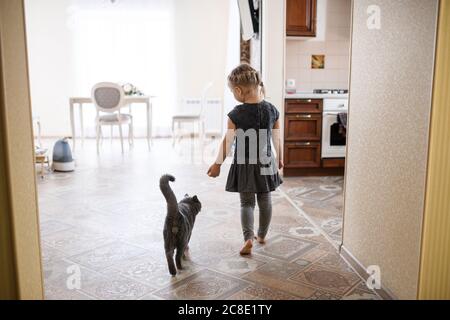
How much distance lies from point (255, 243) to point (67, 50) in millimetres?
6229

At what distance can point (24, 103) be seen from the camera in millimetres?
1423

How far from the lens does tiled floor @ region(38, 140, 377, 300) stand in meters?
1.98

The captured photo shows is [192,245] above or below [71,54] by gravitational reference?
below

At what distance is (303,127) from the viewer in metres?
4.41

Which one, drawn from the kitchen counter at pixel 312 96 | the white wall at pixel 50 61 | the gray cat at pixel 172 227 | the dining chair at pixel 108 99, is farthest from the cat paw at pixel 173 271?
the white wall at pixel 50 61

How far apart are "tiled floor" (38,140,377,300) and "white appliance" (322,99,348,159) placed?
0.95 feet

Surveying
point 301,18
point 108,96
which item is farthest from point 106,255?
point 108,96

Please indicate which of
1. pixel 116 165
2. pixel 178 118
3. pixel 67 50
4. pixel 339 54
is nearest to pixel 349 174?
pixel 339 54

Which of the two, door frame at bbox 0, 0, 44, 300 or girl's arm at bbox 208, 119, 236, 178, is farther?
girl's arm at bbox 208, 119, 236, 178

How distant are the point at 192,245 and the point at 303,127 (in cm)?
226

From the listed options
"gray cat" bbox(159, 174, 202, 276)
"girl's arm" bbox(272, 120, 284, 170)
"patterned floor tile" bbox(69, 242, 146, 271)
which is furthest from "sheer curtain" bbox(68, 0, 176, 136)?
"gray cat" bbox(159, 174, 202, 276)

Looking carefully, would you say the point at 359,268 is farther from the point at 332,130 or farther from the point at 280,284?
the point at 332,130

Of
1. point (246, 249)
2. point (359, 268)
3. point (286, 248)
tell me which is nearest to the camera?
point (359, 268)

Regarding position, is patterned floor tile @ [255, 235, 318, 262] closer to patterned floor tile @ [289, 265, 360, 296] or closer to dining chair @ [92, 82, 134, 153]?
patterned floor tile @ [289, 265, 360, 296]
